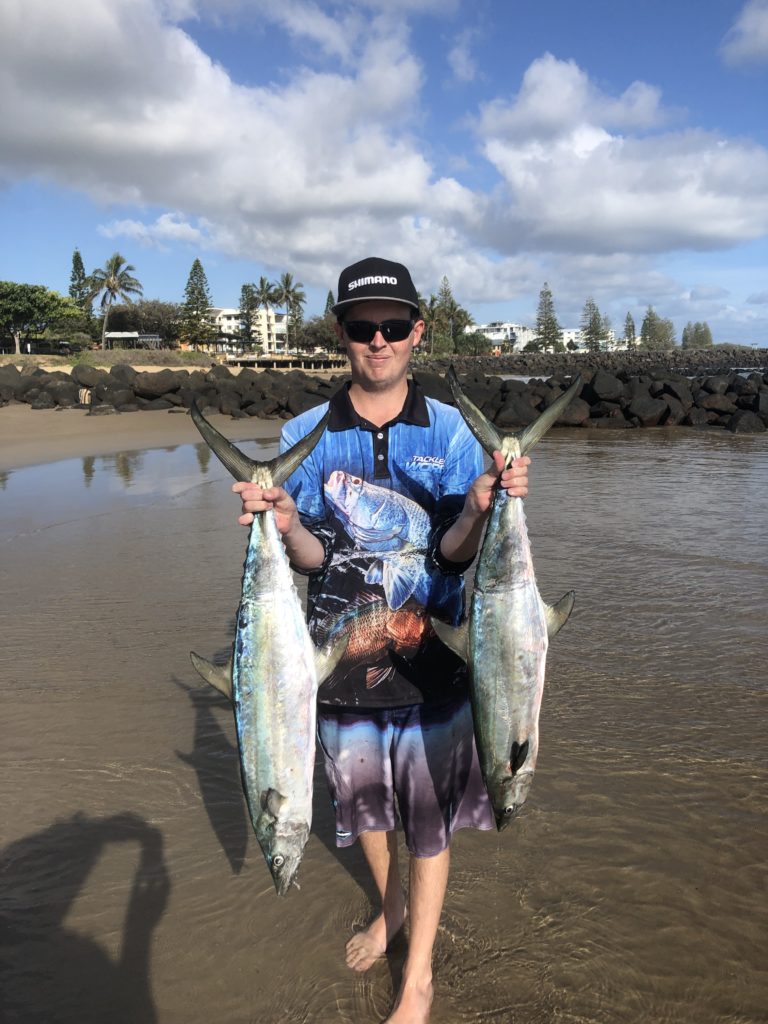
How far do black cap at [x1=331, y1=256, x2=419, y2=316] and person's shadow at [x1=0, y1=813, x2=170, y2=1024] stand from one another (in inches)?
101

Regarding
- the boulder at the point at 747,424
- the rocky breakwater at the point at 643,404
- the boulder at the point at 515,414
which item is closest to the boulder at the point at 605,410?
the rocky breakwater at the point at 643,404

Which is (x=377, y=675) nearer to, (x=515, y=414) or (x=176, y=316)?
(x=515, y=414)

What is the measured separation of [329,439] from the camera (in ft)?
8.30

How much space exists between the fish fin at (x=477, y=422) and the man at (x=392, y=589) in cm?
23

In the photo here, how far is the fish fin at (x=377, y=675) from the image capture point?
95.1 inches

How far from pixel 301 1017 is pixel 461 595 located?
159 centimetres

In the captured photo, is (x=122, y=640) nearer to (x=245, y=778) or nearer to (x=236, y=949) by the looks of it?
(x=236, y=949)

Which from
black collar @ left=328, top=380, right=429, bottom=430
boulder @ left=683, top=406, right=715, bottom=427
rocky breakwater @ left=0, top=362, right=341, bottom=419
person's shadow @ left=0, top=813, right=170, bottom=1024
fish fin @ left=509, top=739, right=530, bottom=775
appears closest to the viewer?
fish fin @ left=509, top=739, right=530, bottom=775

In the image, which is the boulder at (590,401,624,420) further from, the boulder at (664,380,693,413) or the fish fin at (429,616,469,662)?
the fish fin at (429,616,469,662)

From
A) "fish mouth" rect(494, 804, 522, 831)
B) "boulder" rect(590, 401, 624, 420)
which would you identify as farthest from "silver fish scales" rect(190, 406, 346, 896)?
"boulder" rect(590, 401, 624, 420)

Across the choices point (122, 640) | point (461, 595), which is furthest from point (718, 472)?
point (461, 595)

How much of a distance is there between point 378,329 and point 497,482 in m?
0.66

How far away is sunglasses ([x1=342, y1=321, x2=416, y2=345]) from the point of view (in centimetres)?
243

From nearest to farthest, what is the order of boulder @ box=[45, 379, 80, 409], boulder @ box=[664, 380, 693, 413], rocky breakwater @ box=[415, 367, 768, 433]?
rocky breakwater @ box=[415, 367, 768, 433] < boulder @ box=[664, 380, 693, 413] < boulder @ box=[45, 379, 80, 409]
